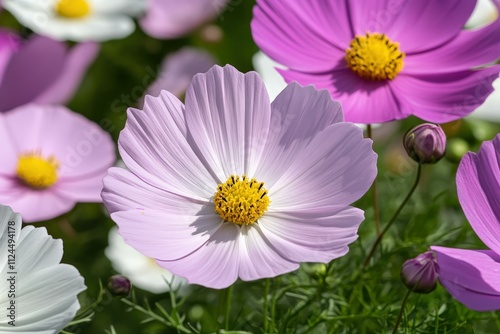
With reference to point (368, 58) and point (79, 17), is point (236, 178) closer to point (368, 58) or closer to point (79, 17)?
point (368, 58)

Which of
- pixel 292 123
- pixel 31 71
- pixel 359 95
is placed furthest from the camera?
pixel 31 71

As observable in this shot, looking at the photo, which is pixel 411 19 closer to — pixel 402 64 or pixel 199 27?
pixel 402 64

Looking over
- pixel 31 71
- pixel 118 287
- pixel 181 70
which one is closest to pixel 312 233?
pixel 118 287

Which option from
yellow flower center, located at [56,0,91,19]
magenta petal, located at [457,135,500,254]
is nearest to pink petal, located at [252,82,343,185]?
magenta petal, located at [457,135,500,254]

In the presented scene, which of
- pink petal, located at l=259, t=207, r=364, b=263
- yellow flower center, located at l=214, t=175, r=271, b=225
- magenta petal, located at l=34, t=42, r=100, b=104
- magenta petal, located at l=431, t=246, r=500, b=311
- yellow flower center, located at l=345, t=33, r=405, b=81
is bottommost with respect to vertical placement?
magenta petal, located at l=34, t=42, r=100, b=104

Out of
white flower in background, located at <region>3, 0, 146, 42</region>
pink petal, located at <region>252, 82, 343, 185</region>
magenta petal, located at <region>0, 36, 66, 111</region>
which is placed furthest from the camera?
white flower in background, located at <region>3, 0, 146, 42</region>

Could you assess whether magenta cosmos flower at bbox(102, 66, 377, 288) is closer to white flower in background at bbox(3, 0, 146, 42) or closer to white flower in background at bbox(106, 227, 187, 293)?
white flower in background at bbox(106, 227, 187, 293)

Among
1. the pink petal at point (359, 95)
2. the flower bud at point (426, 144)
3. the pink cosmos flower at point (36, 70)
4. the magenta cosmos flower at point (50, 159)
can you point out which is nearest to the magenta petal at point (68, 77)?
the pink cosmos flower at point (36, 70)
